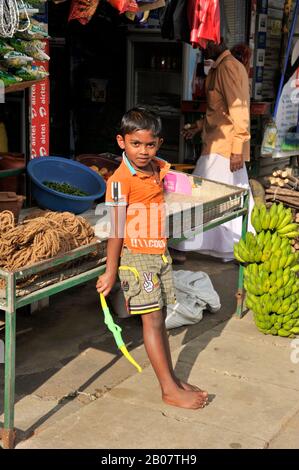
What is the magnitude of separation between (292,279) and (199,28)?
2371 millimetres

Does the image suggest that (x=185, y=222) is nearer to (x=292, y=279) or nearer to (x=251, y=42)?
(x=292, y=279)

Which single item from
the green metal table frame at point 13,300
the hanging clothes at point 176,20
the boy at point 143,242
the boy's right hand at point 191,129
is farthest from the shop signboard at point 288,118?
the green metal table frame at point 13,300

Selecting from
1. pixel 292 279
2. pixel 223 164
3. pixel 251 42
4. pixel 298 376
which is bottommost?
pixel 298 376

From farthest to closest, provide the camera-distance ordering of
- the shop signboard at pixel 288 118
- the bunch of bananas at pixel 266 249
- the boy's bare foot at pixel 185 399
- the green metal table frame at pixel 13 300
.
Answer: the shop signboard at pixel 288 118 < the bunch of bananas at pixel 266 249 < the boy's bare foot at pixel 185 399 < the green metal table frame at pixel 13 300

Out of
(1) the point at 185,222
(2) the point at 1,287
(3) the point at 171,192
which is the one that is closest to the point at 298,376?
(1) the point at 185,222

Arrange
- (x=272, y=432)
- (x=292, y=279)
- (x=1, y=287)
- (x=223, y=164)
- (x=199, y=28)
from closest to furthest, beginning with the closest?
(x=1, y=287), (x=272, y=432), (x=292, y=279), (x=199, y=28), (x=223, y=164)

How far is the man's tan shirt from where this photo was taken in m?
6.91

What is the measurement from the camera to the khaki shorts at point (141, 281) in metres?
4.15

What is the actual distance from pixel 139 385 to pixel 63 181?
5.31ft

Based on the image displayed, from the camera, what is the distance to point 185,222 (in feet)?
16.5

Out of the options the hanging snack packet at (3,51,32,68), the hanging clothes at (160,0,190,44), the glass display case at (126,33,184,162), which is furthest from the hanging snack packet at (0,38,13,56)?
the glass display case at (126,33,184,162)

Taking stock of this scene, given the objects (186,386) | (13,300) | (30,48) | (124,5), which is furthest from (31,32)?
(186,386)

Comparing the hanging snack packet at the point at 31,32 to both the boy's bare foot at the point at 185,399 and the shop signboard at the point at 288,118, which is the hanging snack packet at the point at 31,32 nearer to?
the boy's bare foot at the point at 185,399

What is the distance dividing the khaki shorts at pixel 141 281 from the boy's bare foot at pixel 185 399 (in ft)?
1.73
